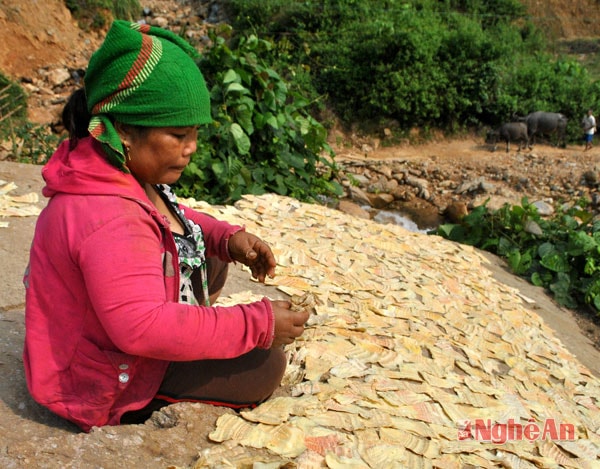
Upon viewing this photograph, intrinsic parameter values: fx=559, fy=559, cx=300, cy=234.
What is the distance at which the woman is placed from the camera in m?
1.27

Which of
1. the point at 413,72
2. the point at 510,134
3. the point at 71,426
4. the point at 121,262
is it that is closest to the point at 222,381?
the point at 71,426

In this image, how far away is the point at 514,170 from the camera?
10.3 meters

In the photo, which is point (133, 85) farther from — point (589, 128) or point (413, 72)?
point (589, 128)

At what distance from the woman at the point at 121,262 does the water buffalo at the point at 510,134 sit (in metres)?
10.7

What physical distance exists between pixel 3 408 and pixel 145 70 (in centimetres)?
107

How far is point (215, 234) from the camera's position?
197 centimetres

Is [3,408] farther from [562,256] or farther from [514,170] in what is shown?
[514,170]

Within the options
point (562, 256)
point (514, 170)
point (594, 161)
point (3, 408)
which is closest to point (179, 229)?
point (3, 408)

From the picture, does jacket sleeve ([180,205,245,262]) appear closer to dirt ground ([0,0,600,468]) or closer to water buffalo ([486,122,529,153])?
dirt ground ([0,0,600,468])

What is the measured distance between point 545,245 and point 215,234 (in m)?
3.58

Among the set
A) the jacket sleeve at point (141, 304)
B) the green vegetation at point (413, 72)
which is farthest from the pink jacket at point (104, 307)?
the green vegetation at point (413, 72)

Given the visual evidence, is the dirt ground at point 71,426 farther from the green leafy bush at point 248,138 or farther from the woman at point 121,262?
the green leafy bush at point 248,138

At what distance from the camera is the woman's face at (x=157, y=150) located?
1.37m

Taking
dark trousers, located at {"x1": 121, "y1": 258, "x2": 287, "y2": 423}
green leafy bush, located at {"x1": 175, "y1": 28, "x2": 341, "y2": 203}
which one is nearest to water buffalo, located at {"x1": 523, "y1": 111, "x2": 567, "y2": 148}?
green leafy bush, located at {"x1": 175, "y1": 28, "x2": 341, "y2": 203}
